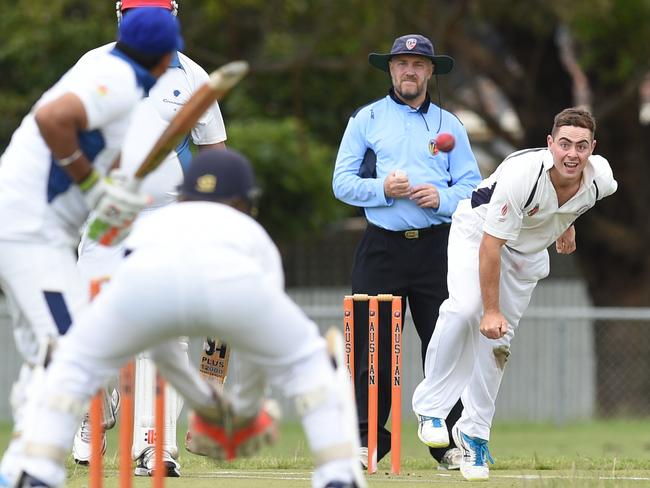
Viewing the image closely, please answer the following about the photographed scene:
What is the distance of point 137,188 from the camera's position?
567 cm

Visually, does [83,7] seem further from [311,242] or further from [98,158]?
[98,158]

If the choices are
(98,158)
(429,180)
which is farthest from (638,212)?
(98,158)

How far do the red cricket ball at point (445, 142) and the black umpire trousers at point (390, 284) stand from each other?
24.3 inches

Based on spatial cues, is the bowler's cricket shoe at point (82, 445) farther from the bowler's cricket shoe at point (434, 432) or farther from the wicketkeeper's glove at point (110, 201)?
the wicketkeeper's glove at point (110, 201)

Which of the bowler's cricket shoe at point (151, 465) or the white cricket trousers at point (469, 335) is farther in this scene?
the white cricket trousers at point (469, 335)

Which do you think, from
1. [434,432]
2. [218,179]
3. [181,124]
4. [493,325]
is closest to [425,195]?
[493,325]

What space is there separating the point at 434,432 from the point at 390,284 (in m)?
0.91

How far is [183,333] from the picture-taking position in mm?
4836

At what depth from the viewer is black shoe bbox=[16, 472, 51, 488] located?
4883 mm

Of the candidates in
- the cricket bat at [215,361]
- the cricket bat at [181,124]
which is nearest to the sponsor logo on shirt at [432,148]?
the cricket bat at [215,361]

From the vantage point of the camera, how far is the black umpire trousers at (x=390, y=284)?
26.6 ft

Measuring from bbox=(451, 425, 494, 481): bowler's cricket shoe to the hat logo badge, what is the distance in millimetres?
2871

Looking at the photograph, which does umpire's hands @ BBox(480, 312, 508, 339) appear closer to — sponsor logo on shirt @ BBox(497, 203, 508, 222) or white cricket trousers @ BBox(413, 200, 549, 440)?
white cricket trousers @ BBox(413, 200, 549, 440)

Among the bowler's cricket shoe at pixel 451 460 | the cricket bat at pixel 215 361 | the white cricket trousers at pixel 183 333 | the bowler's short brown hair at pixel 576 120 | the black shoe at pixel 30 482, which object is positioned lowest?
the bowler's cricket shoe at pixel 451 460
